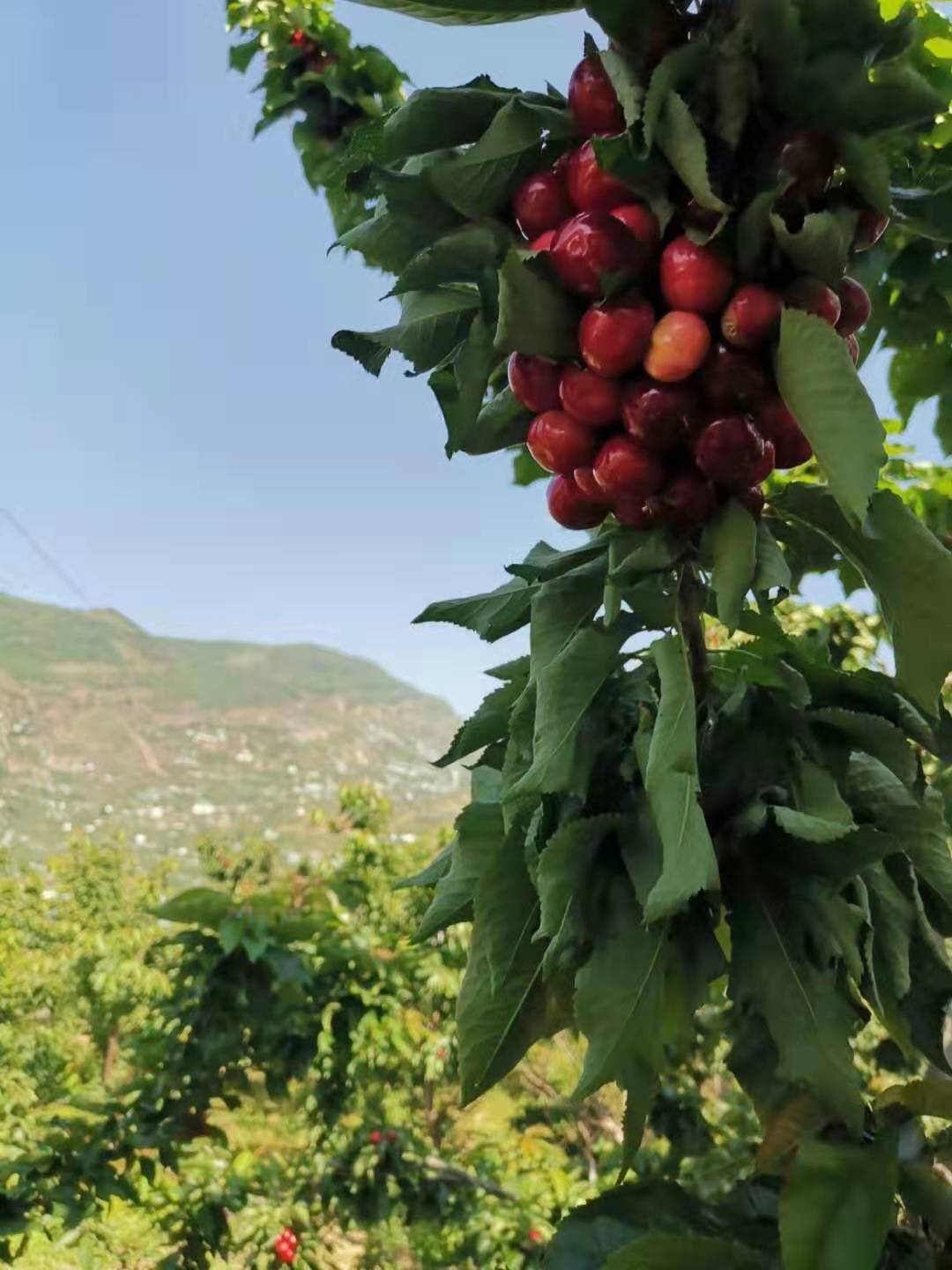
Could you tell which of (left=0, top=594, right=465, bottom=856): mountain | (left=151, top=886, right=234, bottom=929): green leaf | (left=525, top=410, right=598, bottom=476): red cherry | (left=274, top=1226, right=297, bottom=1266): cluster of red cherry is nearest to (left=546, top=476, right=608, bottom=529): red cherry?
(left=525, top=410, right=598, bottom=476): red cherry

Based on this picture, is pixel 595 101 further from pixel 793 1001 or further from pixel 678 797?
pixel 793 1001

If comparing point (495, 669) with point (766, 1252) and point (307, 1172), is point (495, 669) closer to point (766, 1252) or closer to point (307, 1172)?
point (766, 1252)

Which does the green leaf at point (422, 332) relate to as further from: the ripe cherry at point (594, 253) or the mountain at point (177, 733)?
the mountain at point (177, 733)

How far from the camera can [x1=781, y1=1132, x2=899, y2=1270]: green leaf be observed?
0.72m

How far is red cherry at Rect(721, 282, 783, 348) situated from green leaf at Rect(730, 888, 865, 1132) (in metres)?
0.40

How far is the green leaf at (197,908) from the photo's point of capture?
2532 millimetres

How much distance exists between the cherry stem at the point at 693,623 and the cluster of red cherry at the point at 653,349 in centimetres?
8

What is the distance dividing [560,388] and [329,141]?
8.10ft

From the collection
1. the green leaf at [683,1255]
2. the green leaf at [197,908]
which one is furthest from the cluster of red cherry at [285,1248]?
the green leaf at [683,1255]

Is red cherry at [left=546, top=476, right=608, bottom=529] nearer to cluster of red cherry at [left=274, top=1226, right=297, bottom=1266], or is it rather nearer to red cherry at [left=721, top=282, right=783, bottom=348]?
red cherry at [left=721, top=282, right=783, bottom=348]

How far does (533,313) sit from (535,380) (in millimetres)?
75

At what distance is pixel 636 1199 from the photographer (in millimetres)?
929

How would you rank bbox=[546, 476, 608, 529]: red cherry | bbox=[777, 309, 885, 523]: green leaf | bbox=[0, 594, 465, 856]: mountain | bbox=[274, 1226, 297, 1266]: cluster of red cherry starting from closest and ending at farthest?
1. bbox=[777, 309, 885, 523]: green leaf
2. bbox=[546, 476, 608, 529]: red cherry
3. bbox=[274, 1226, 297, 1266]: cluster of red cherry
4. bbox=[0, 594, 465, 856]: mountain

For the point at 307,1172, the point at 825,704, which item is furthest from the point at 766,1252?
the point at 307,1172
